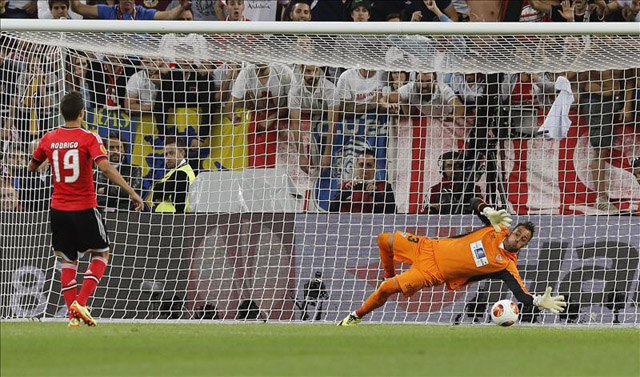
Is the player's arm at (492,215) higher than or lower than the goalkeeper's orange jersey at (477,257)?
higher

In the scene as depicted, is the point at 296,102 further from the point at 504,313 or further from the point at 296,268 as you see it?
the point at 504,313

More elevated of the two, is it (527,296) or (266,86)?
(266,86)

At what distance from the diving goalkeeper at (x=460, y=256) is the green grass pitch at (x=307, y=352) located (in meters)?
1.61

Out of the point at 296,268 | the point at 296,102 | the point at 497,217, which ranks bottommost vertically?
the point at 296,268

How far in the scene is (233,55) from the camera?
13562mm

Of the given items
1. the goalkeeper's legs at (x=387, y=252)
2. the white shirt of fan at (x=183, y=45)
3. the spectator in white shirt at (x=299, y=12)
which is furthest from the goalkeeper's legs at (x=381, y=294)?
the spectator in white shirt at (x=299, y=12)

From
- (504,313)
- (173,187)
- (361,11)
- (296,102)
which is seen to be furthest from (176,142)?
(504,313)

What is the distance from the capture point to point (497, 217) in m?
12.0

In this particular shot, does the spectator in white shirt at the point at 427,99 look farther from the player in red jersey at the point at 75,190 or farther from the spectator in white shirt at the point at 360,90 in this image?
the player in red jersey at the point at 75,190

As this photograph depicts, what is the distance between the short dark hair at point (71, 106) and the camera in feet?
34.6

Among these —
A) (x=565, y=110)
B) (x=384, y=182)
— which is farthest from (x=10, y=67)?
(x=565, y=110)

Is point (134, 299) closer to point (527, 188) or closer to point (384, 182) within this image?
point (384, 182)

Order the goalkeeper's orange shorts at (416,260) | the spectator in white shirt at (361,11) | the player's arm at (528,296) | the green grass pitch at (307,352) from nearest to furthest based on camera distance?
the green grass pitch at (307,352), the player's arm at (528,296), the goalkeeper's orange shorts at (416,260), the spectator in white shirt at (361,11)

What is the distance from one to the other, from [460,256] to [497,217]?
661 millimetres
